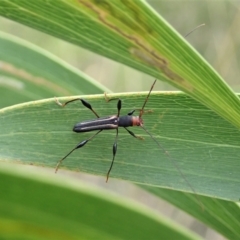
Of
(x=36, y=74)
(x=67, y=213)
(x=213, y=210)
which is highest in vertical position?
(x=36, y=74)

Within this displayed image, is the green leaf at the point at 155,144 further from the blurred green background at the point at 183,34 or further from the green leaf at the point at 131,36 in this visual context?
the blurred green background at the point at 183,34

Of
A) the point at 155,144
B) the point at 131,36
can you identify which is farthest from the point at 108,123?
the point at 131,36

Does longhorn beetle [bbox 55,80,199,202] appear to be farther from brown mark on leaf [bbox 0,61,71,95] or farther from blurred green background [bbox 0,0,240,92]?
blurred green background [bbox 0,0,240,92]

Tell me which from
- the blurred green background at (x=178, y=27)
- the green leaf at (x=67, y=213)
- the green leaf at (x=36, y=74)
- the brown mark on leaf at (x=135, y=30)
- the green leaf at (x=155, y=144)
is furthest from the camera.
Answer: the blurred green background at (x=178, y=27)

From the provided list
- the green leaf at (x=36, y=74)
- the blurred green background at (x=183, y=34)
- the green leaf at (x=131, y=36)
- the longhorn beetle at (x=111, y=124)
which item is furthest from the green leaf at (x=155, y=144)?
the blurred green background at (x=183, y=34)

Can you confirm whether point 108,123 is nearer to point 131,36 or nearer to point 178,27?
point 131,36

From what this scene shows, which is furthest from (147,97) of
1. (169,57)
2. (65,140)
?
(169,57)

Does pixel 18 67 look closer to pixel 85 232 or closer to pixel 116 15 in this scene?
pixel 85 232
